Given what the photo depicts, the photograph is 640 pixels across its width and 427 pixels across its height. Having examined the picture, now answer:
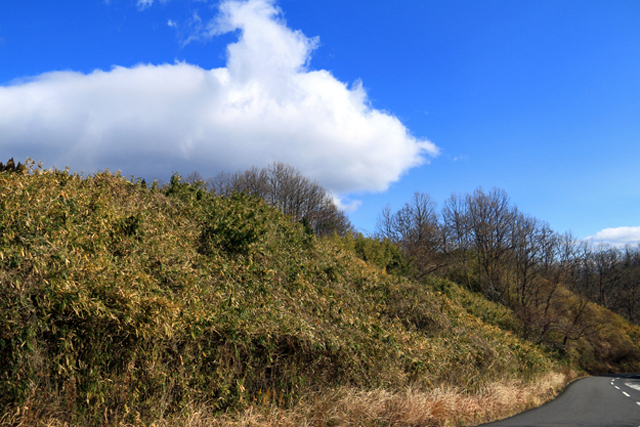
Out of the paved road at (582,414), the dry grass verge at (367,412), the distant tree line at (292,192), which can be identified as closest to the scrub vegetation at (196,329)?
the dry grass verge at (367,412)

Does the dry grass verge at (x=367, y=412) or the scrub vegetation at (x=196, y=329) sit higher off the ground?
the scrub vegetation at (x=196, y=329)

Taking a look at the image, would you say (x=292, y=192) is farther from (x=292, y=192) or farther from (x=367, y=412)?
(x=367, y=412)

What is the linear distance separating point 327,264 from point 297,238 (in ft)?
4.93

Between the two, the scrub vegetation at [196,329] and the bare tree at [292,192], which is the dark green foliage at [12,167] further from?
the bare tree at [292,192]

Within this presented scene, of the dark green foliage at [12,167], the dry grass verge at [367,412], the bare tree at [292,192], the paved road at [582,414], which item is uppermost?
the bare tree at [292,192]

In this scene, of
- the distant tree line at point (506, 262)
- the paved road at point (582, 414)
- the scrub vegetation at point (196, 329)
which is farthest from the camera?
the distant tree line at point (506, 262)

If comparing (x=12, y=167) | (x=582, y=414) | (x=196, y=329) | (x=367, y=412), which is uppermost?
(x=12, y=167)

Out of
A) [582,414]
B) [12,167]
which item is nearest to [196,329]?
[12,167]

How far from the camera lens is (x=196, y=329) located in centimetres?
640

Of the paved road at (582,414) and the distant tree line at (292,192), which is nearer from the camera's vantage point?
the paved road at (582,414)

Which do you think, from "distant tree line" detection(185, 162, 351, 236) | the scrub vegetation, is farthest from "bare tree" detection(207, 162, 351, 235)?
the scrub vegetation

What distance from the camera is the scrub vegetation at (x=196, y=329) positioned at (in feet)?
17.4

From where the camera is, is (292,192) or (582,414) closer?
(582,414)

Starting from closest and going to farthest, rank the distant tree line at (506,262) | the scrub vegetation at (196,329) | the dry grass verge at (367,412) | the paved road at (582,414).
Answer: the scrub vegetation at (196,329) < the dry grass verge at (367,412) < the paved road at (582,414) < the distant tree line at (506,262)
